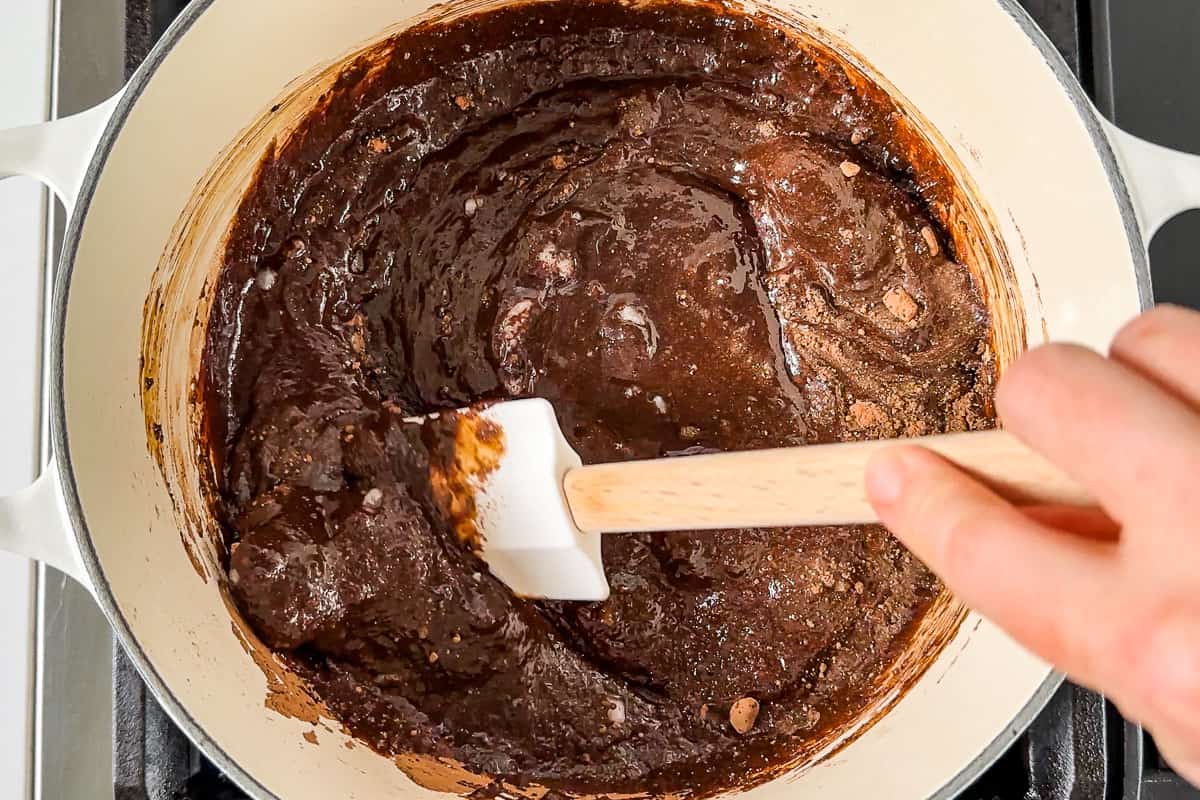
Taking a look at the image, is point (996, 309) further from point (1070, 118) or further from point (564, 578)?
point (564, 578)

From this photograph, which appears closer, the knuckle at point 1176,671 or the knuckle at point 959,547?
the knuckle at point 1176,671

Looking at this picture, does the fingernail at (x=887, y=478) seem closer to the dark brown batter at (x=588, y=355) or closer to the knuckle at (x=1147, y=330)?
the knuckle at (x=1147, y=330)

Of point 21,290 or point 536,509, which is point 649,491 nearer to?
point 536,509

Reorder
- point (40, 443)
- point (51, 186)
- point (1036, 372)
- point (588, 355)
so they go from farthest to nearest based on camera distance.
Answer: point (588, 355) → point (40, 443) → point (51, 186) → point (1036, 372)

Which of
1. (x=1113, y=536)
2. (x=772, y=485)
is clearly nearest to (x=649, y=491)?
(x=772, y=485)

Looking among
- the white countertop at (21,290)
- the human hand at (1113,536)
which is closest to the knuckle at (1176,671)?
the human hand at (1113,536)

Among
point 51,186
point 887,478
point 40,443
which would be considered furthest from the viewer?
point 40,443

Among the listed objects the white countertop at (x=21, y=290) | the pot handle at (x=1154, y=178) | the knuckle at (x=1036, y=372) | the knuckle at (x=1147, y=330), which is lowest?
the knuckle at (x=1036, y=372)
